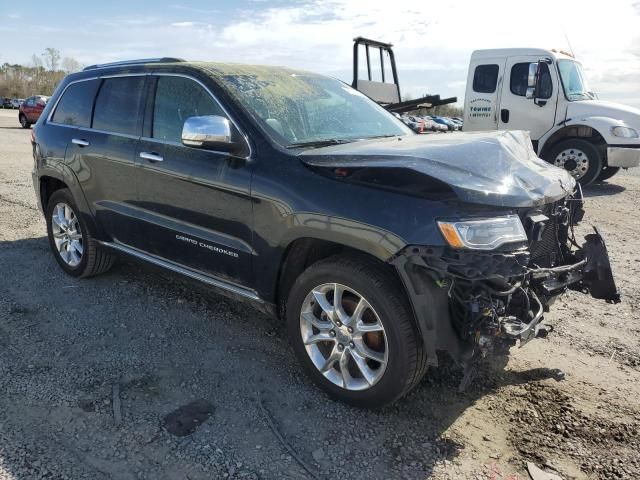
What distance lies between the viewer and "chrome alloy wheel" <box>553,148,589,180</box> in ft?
33.5

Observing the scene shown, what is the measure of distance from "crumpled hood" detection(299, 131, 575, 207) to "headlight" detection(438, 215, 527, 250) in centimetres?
10

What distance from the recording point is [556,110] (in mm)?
10461

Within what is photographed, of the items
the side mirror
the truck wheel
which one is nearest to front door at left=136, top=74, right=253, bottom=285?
the side mirror

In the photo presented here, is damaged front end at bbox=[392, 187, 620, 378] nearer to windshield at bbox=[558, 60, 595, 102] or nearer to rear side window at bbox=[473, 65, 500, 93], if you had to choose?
windshield at bbox=[558, 60, 595, 102]

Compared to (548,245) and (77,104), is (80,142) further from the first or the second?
(548,245)

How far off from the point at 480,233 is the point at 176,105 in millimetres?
2389

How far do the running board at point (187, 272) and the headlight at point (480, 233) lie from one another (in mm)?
1347

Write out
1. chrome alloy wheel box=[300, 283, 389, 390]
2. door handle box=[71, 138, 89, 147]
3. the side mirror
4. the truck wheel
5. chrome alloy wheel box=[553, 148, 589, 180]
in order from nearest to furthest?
1. chrome alloy wheel box=[300, 283, 389, 390]
2. the side mirror
3. door handle box=[71, 138, 89, 147]
4. the truck wheel
5. chrome alloy wheel box=[553, 148, 589, 180]

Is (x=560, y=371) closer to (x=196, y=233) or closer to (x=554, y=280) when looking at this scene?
(x=554, y=280)

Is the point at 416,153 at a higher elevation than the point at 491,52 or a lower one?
lower

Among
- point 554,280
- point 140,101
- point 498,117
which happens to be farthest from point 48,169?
point 498,117

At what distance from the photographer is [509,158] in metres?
3.04

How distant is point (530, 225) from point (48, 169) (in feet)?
13.8

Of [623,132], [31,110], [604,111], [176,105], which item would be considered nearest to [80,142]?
[176,105]
